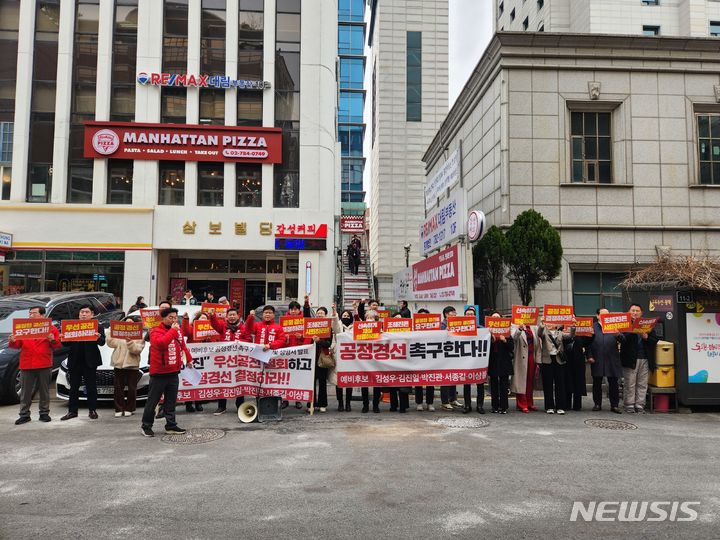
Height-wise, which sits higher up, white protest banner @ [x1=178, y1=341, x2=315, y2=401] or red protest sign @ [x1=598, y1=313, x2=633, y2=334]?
red protest sign @ [x1=598, y1=313, x2=633, y2=334]

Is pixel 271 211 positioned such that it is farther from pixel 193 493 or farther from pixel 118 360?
pixel 193 493

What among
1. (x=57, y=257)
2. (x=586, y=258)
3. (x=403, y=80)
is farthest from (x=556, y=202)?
(x=403, y=80)

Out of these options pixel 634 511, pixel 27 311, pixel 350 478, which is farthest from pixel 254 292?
pixel 634 511

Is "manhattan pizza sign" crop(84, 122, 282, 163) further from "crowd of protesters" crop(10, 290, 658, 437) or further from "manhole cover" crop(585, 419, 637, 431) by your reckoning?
"manhole cover" crop(585, 419, 637, 431)

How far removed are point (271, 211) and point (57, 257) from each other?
10042 mm

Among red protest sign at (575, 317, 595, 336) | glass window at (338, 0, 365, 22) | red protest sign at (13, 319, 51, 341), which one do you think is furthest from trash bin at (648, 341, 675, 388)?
glass window at (338, 0, 365, 22)

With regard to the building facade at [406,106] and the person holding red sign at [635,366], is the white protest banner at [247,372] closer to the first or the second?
the person holding red sign at [635,366]

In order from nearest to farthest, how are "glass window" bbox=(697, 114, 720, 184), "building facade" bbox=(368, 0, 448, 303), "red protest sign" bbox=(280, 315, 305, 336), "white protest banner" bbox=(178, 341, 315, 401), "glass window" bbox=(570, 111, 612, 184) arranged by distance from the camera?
1. "white protest banner" bbox=(178, 341, 315, 401)
2. "red protest sign" bbox=(280, 315, 305, 336)
3. "glass window" bbox=(570, 111, 612, 184)
4. "glass window" bbox=(697, 114, 720, 184)
5. "building facade" bbox=(368, 0, 448, 303)

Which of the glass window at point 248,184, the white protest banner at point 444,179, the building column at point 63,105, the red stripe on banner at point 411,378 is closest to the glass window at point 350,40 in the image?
the building column at point 63,105

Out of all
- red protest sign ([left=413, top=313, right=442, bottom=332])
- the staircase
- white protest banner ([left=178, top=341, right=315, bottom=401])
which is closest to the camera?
white protest banner ([left=178, top=341, right=315, bottom=401])

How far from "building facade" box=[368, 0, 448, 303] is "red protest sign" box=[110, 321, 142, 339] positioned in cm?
4456

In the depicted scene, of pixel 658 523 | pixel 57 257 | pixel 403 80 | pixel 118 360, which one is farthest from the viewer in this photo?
pixel 403 80

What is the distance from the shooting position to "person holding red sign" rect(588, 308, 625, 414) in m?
9.48

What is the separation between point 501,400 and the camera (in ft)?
30.7
